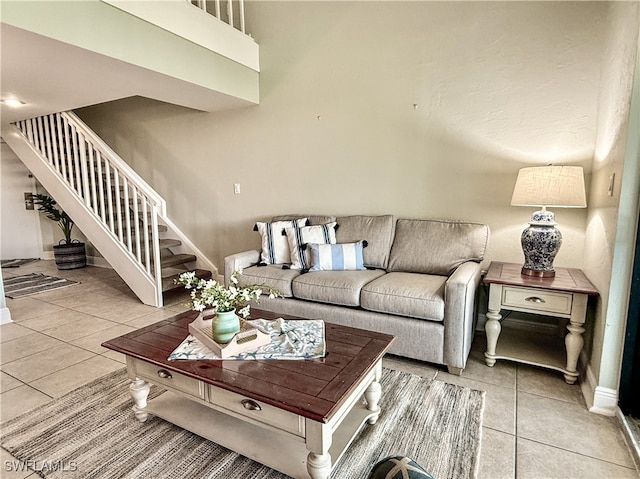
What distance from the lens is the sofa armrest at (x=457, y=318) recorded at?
2119 millimetres

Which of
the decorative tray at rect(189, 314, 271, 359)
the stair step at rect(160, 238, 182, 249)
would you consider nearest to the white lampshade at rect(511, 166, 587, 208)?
the decorative tray at rect(189, 314, 271, 359)

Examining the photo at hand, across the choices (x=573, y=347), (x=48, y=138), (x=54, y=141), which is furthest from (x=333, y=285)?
(x=48, y=138)

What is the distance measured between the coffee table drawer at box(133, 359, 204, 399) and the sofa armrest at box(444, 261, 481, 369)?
145 cm

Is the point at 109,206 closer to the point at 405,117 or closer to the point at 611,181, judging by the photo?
the point at 405,117

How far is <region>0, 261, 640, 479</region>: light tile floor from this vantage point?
152 centimetres

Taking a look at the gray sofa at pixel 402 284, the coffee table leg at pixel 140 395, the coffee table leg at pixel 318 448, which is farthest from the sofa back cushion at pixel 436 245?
the coffee table leg at pixel 140 395

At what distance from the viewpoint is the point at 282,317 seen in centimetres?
197

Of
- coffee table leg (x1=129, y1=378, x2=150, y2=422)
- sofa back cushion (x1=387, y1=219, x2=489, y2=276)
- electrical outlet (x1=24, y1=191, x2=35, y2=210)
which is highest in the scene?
electrical outlet (x1=24, y1=191, x2=35, y2=210)

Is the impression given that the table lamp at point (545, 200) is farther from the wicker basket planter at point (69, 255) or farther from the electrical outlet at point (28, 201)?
the electrical outlet at point (28, 201)

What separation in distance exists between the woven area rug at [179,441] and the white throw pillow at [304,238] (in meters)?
1.27

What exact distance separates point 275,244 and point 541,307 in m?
2.01

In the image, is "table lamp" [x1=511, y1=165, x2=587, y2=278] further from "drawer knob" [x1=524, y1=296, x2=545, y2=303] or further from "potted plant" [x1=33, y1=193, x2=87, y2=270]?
"potted plant" [x1=33, y1=193, x2=87, y2=270]

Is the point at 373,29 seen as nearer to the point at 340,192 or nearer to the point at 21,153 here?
the point at 340,192

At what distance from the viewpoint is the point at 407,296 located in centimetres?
229
